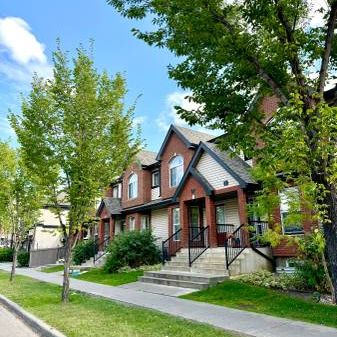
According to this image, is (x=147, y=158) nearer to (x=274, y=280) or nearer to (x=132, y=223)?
(x=132, y=223)

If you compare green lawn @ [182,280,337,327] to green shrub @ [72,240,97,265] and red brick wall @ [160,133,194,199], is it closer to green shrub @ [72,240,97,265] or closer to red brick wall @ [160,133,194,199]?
red brick wall @ [160,133,194,199]

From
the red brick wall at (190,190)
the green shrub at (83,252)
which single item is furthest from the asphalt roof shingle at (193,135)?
the green shrub at (83,252)

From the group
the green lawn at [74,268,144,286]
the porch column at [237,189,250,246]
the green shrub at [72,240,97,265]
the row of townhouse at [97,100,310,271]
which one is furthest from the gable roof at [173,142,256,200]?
the green shrub at [72,240,97,265]

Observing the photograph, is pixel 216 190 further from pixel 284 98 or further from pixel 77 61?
pixel 284 98

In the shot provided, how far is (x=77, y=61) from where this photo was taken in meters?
11.4

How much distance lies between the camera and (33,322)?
8.03 meters

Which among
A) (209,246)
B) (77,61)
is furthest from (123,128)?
(209,246)

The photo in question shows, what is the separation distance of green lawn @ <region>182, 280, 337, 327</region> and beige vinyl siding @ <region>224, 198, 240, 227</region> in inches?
222

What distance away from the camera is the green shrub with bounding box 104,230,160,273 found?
19.3 m

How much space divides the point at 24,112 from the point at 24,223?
1015cm

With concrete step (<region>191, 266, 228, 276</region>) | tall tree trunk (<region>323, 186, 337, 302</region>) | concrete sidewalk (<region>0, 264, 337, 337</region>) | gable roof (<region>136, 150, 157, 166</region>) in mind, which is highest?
gable roof (<region>136, 150, 157, 166</region>)

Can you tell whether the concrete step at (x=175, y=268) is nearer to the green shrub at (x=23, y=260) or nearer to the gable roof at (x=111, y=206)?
the gable roof at (x=111, y=206)

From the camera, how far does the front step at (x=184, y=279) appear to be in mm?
→ 12789

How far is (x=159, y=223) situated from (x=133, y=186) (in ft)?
13.8
